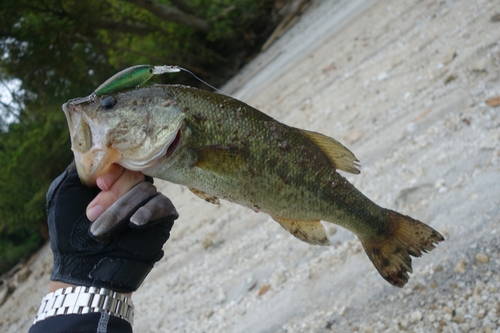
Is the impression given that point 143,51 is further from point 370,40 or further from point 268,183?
point 268,183

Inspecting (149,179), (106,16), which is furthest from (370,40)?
(106,16)

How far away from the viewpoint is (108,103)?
7.75 feet

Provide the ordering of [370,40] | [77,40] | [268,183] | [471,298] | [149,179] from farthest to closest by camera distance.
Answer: [77,40] → [370,40] → [471,298] → [149,179] → [268,183]

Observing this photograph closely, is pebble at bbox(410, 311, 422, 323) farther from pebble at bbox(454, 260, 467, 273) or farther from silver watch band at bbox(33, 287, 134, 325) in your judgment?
silver watch band at bbox(33, 287, 134, 325)

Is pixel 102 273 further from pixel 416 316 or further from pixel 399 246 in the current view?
pixel 416 316

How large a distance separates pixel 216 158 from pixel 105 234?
2.31 feet

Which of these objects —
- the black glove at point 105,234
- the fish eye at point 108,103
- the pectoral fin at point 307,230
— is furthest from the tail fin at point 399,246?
the fish eye at point 108,103

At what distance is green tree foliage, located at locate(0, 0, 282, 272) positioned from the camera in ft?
45.2

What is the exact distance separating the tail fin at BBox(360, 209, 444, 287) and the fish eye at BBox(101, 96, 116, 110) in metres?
1.75

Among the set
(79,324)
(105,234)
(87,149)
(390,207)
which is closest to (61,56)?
(390,207)

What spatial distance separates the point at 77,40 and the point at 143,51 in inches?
102

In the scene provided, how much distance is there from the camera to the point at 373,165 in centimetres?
496

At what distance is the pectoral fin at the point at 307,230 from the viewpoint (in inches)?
102

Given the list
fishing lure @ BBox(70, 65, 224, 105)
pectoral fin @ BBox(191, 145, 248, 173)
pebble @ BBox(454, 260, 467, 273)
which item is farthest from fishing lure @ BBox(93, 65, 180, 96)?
pebble @ BBox(454, 260, 467, 273)
